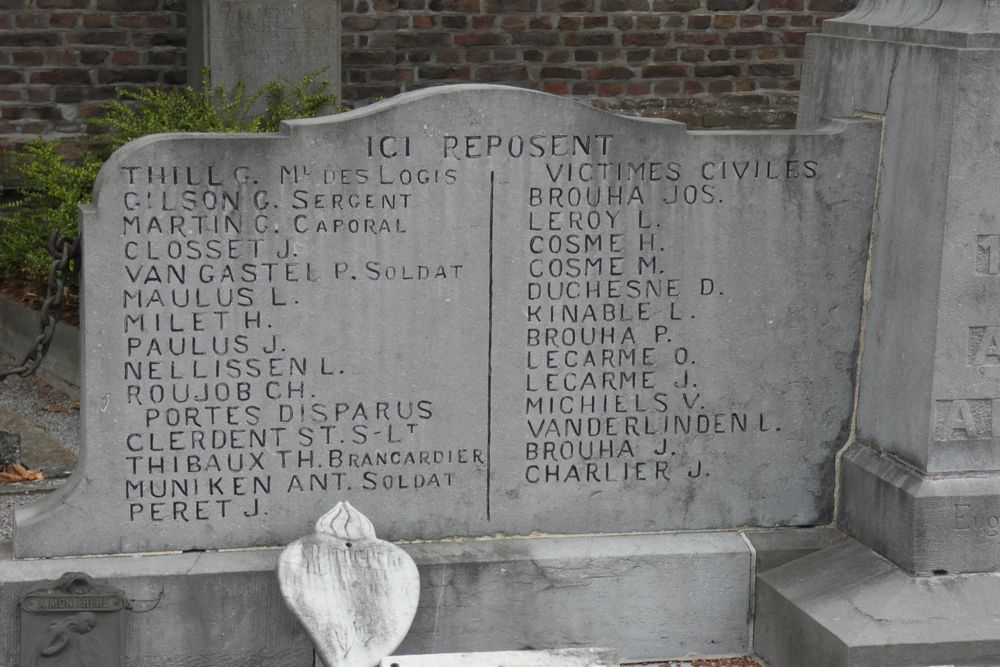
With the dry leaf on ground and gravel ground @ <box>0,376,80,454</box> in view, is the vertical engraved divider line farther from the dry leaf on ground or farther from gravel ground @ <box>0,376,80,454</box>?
gravel ground @ <box>0,376,80,454</box>

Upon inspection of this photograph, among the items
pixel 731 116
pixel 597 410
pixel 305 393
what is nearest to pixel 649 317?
pixel 597 410

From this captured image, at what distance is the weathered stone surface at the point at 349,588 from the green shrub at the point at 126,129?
2.71m

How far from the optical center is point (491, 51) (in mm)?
9086

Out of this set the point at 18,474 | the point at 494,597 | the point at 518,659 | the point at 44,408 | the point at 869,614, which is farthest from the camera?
the point at 44,408

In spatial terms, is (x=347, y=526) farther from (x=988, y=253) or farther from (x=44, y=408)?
(x=44, y=408)

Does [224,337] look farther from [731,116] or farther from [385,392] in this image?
[731,116]

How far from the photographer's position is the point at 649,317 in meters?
4.73

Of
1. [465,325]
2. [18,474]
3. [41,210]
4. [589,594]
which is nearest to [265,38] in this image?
[41,210]

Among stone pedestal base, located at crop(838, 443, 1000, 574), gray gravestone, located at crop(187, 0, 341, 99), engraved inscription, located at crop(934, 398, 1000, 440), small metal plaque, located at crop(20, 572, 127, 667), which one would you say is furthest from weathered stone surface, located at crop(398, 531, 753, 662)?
gray gravestone, located at crop(187, 0, 341, 99)

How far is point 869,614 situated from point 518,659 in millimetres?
1111

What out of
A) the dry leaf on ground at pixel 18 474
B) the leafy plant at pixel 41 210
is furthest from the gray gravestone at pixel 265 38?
the dry leaf on ground at pixel 18 474

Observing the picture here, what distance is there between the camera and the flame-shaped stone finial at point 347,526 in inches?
175

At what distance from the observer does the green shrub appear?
685cm

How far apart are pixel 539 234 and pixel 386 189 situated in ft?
1.57
